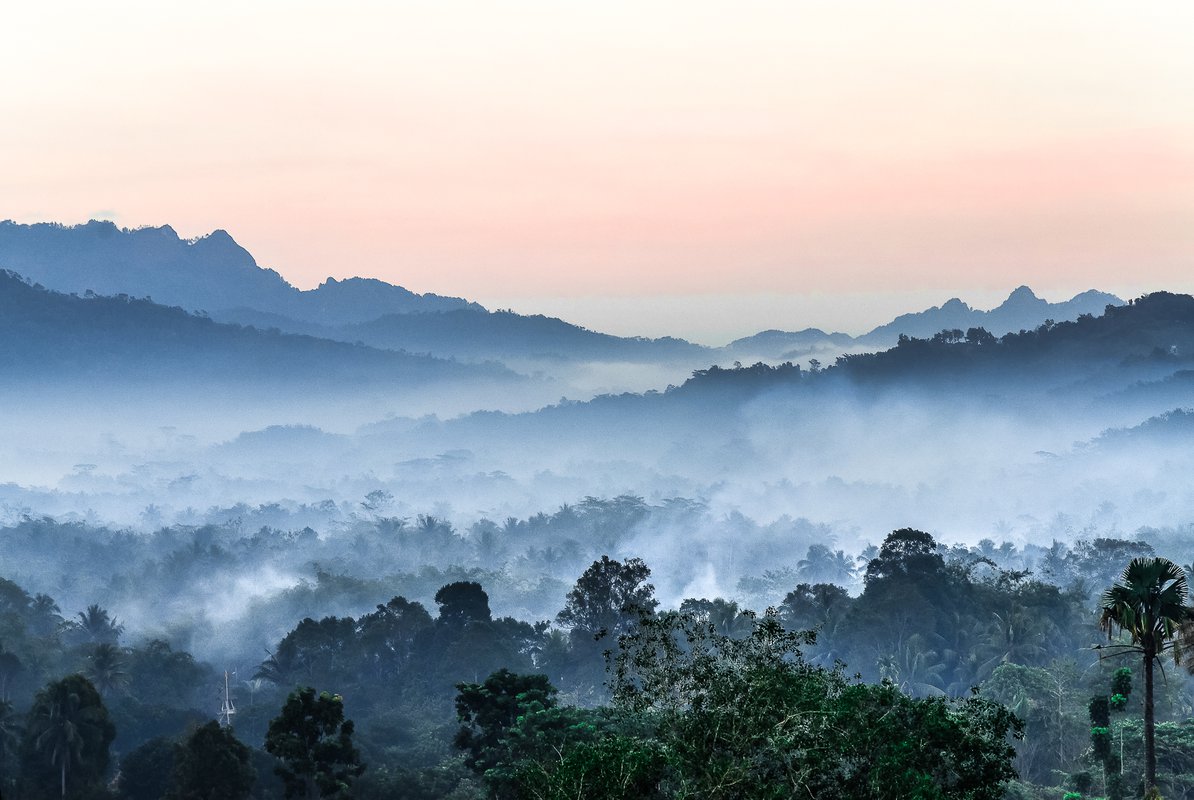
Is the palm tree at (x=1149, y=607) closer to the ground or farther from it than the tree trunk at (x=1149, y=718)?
farther from it

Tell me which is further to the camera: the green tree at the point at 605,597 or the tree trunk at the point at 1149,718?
the green tree at the point at 605,597

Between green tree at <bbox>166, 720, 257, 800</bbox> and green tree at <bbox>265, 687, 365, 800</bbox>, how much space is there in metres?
4.70

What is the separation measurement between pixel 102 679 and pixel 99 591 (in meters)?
93.9

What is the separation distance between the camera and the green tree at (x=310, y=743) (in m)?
54.3

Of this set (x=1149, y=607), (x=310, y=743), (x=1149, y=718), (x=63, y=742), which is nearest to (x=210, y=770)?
(x=310, y=743)

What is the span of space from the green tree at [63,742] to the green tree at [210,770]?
1046 cm

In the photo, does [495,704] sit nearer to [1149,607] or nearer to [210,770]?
[210,770]

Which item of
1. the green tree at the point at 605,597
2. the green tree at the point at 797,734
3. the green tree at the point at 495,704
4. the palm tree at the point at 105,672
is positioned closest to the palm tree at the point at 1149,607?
the green tree at the point at 797,734

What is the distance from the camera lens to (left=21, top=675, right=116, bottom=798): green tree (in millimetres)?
67625

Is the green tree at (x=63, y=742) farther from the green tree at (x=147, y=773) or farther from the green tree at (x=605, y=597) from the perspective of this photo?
the green tree at (x=605, y=597)

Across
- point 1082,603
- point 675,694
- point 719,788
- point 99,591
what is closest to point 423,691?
point 1082,603

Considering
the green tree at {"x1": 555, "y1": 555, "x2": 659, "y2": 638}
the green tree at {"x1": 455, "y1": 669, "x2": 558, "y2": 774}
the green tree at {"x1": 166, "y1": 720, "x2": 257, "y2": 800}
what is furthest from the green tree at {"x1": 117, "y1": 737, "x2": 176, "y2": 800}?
the green tree at {"x1": 555, "y1": 555, "x2": 659, "y2": 638}

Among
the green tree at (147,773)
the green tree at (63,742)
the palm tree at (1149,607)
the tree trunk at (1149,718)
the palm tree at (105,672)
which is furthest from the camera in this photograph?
the palm tree at (105,672)

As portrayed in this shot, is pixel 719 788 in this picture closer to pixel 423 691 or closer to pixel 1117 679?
pixel 1117 679
